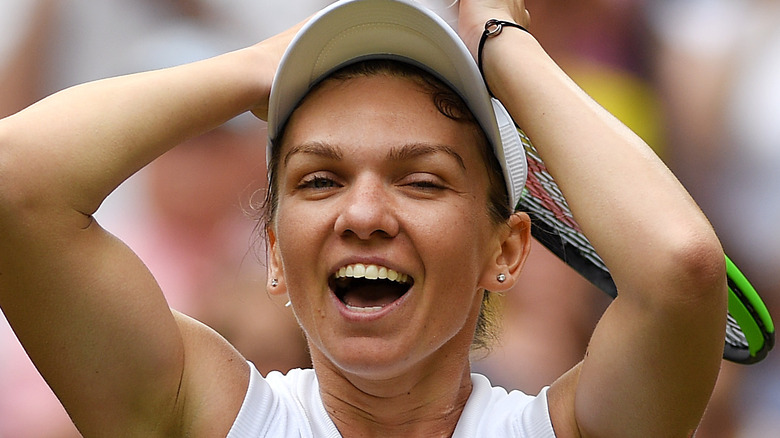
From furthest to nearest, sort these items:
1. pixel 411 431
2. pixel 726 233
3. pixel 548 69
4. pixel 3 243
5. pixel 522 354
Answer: pixel 726 233, pixel 522 354, pixel 411 431, pixel 548 69, pixel 3 243

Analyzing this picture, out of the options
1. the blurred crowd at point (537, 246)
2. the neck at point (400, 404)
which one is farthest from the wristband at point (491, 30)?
the blurred crowd at point (537, 246)

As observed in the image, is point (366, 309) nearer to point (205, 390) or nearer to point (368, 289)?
point (368, 289)

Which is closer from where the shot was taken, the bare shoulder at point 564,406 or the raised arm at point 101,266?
the raised arm at point 101,266

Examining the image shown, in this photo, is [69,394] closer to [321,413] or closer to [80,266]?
[80,266]

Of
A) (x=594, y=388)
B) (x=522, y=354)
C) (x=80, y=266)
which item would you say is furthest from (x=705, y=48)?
(x=80, y=266)

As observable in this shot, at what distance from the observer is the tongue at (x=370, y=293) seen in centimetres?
154

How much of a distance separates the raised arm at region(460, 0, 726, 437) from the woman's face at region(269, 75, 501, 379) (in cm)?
16

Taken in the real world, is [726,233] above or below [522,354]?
above

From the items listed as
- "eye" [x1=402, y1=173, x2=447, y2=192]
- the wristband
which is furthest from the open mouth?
the wristband

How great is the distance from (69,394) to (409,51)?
2.52 ft

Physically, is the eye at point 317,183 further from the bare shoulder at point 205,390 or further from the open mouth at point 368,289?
the bare shoulder at point 205,390

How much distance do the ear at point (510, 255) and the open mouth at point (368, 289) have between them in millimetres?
162

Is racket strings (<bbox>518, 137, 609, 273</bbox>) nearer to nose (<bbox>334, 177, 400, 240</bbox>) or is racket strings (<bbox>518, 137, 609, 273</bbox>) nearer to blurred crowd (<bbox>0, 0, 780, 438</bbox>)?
nose (<bbox>334, 177, 400, 240</bbox>)

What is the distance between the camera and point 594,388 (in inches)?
57.2
